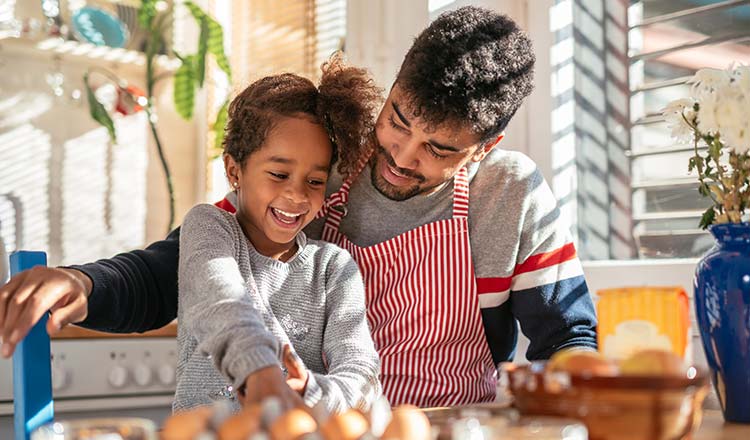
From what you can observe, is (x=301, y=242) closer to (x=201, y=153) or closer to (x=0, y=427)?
(x=0, y=427)

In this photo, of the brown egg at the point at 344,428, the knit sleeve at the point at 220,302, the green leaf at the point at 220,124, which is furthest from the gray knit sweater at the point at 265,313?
the green leaf at the point at 220,124

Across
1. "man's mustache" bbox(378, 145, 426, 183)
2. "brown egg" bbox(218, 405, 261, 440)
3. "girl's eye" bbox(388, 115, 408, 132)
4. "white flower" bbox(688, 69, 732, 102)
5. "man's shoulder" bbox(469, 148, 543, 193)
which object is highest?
"white flower" bbox(688, 69, 732, 102)

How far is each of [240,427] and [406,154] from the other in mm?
739

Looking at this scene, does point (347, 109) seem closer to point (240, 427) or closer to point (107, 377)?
point (240, 427)

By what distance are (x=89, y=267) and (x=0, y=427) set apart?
3.06 ft

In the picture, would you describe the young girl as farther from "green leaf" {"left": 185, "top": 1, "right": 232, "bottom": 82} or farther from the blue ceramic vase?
"green leaf" {"left": 185, "top": 1, "right": 232, "bottom": 82}

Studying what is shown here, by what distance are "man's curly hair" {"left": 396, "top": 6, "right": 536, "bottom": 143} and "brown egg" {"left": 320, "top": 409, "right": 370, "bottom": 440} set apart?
2.18ft

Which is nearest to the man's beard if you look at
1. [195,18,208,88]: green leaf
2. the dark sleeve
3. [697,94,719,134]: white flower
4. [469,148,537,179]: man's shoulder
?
Answer: [469,148,537,179]: man's shoulder

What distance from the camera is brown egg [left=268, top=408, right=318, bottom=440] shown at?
63 centimetres

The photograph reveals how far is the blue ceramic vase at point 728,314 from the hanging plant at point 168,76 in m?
1.88

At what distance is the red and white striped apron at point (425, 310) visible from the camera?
139 cm

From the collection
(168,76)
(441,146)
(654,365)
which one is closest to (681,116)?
(441,146)

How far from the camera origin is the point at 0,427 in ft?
6.23

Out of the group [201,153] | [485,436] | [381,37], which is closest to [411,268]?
[485,436]
